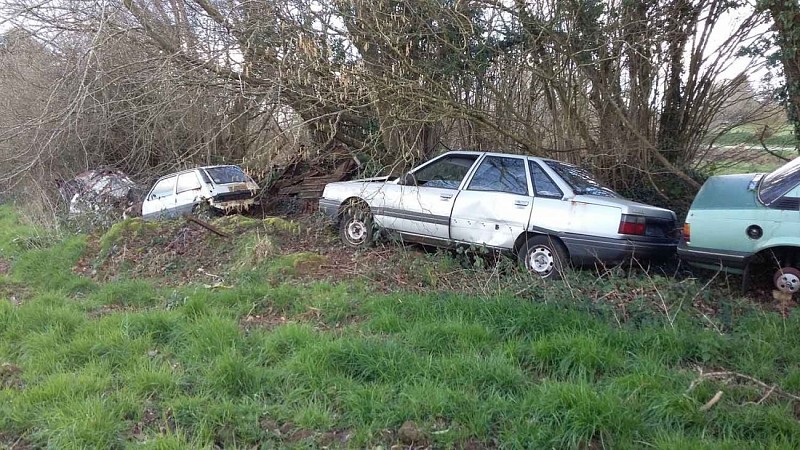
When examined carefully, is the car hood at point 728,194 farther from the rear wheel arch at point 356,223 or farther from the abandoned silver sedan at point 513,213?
the rear wheel arch at point 356,223

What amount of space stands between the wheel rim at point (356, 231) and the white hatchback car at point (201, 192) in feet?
12.6

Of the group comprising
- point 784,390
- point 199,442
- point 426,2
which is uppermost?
point 426,2

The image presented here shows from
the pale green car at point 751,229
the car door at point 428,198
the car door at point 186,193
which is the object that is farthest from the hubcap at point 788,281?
the car door at point 186,193

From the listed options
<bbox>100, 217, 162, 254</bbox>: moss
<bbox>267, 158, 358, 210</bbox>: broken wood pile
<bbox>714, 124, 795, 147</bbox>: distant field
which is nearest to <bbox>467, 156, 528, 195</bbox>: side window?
<bbox>714, 124, 795, 147</bbox>: distant field

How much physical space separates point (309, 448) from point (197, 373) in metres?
1.35

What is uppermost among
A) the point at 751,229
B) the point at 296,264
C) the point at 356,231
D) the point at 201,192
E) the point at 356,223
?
the point at 751,229

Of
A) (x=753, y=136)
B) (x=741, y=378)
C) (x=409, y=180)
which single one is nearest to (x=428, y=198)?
(x=409, y=180)

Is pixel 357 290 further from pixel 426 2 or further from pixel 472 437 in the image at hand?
pixel 426 2

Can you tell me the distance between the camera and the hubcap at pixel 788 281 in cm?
582

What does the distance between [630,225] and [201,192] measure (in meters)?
8.79

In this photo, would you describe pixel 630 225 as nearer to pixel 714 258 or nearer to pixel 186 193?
pixel 714 258

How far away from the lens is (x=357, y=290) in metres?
6.33

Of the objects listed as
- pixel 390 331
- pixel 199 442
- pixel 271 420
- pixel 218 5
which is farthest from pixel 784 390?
pixel 218 5

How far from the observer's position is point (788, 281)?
584cm
